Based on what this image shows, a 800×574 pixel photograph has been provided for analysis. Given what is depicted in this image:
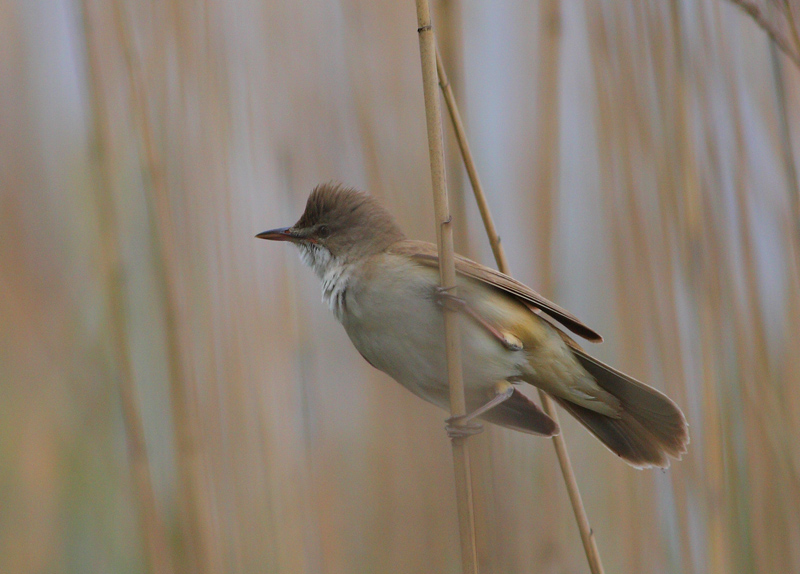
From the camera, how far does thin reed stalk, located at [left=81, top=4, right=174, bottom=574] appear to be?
2230 mm

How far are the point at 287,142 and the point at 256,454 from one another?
46.1 inches

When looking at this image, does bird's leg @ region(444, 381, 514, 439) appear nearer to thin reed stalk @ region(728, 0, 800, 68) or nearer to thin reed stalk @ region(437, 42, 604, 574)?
thin reed stalk @ region(437, 42, 604, 574)

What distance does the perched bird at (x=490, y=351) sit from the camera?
7.68 feet

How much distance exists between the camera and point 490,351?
7.92 ft

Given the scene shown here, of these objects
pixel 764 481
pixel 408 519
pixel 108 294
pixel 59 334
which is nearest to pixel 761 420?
pixel 764 481

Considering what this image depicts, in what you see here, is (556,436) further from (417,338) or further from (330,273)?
(330,273)

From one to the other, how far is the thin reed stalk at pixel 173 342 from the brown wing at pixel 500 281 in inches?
29.3

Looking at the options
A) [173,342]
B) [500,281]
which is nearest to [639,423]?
[500,281]

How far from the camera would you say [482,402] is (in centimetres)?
254

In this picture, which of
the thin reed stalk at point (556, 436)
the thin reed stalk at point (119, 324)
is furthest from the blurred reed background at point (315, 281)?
the thin reed stalk at point (556, 436)

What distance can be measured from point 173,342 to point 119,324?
0.17 metres

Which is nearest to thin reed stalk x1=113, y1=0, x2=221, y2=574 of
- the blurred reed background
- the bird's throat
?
the blurred reed background

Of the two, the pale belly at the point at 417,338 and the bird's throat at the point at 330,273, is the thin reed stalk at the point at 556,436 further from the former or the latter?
the bird's throat at the point at 330,273

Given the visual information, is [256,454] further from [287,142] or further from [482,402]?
[287,142]
